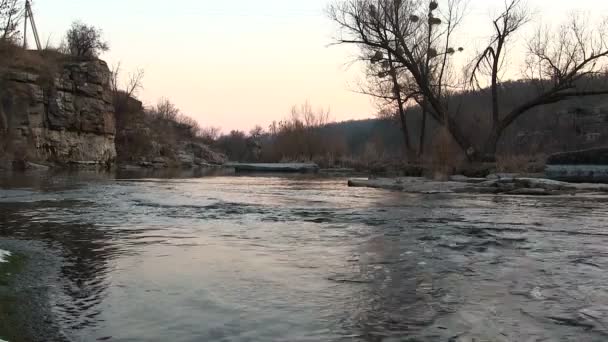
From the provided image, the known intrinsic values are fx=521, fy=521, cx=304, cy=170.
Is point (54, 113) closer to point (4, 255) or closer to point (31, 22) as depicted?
point (31, 22)

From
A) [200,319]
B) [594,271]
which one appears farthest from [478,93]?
[200,319]

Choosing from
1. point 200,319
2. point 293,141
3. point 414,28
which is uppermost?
point 414,28

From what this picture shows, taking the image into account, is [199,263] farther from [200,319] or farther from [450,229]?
[450,229]

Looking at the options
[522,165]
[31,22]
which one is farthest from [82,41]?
[522,165]

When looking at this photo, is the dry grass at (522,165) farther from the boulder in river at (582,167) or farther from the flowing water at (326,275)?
the flowing water at (326,275)

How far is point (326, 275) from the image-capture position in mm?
4246

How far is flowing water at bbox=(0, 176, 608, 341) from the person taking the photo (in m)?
2.97

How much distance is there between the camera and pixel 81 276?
4.13 m

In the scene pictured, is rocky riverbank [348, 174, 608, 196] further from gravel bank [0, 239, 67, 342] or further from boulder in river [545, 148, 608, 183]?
gravel bank [0, 239, 67, 342]

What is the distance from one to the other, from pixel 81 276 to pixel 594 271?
4.17 meters

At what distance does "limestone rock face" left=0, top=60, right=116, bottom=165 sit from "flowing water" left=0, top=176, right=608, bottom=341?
24.9 meters

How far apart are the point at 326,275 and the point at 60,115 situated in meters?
34.4

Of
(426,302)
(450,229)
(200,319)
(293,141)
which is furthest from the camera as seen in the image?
(293,141)

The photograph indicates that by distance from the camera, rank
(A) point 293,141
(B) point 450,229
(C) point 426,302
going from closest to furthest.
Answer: (C) point 426,302
(B) point 450,229
(A) point 293,141
